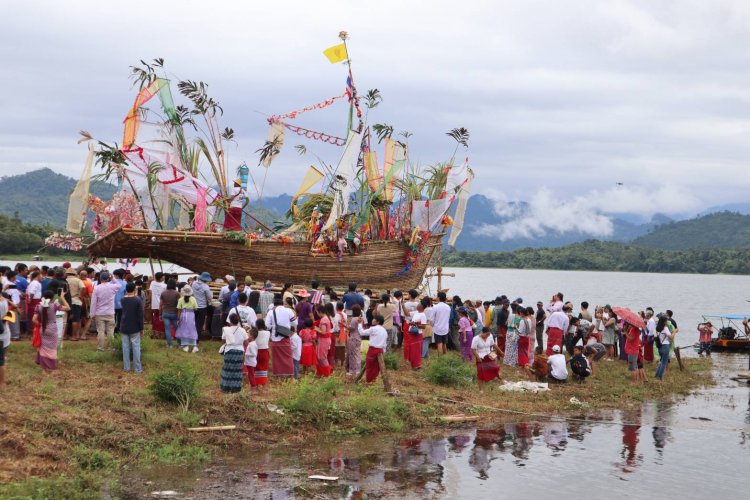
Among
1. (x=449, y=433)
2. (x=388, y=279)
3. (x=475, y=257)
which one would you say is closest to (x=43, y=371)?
(x=449, y=433)

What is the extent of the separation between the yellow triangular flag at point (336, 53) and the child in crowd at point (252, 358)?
14.5 m

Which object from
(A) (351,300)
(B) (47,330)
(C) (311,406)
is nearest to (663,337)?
(A) (351,300)

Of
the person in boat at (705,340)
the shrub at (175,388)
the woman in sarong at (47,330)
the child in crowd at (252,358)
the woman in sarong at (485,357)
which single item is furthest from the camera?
the person in boat at (705,340)

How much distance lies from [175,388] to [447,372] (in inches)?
235

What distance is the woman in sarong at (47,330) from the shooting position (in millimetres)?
13312

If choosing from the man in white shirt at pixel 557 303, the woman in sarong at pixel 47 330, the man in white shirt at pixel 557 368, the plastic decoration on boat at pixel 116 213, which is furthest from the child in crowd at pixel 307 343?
the plastic decoration on boat at pixel 116 213

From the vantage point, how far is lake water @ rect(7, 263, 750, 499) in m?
10.1

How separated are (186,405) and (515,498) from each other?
506 centimetres

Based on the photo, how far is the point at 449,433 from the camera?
1328 centimetres

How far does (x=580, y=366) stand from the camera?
17.5 meters

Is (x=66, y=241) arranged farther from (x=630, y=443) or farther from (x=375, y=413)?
(x=630, y=443)

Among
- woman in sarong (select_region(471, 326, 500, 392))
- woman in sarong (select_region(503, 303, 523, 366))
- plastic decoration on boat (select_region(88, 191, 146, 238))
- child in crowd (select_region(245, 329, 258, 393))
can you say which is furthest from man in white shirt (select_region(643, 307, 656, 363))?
plastic decoration on boat (select_region(88, 191, 146, 238))

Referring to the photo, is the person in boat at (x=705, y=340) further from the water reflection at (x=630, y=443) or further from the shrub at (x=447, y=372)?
the shrub at (x=447, y=372)

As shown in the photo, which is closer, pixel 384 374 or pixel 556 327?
pixel 384 374
